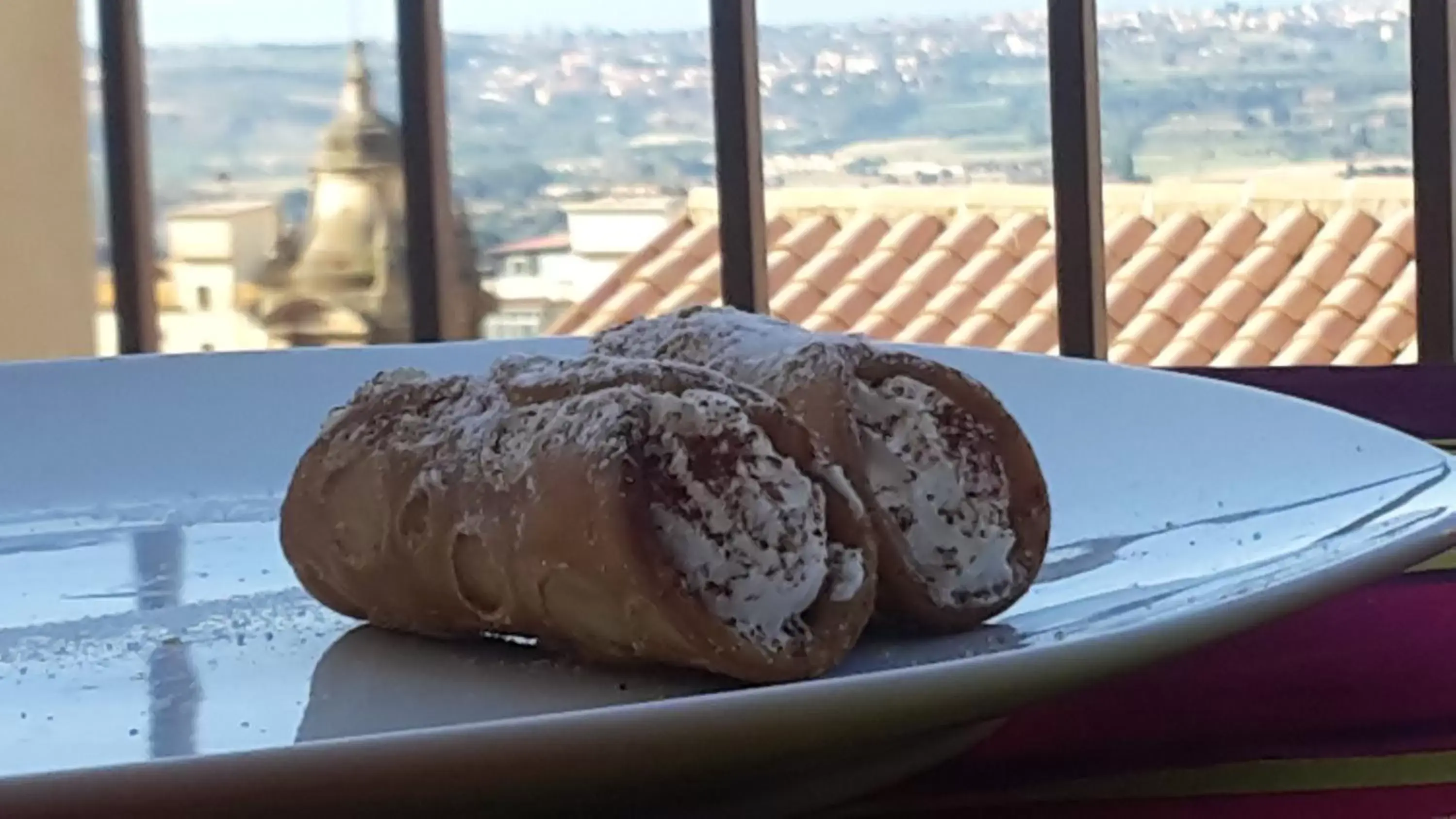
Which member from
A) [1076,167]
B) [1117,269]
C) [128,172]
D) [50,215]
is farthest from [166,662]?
[1117,269]

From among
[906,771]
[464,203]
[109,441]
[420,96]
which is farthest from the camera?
[464,203]

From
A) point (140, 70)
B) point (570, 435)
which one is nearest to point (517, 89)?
point (140, 70)

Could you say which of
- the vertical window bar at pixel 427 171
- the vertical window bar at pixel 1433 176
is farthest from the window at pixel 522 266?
the vertical window bar at pixel 1433 176

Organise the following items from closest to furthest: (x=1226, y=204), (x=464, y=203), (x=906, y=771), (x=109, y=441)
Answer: (x=906, y=771), (x=109, y=441), (x=464, y=203), (x=1226, y=204)

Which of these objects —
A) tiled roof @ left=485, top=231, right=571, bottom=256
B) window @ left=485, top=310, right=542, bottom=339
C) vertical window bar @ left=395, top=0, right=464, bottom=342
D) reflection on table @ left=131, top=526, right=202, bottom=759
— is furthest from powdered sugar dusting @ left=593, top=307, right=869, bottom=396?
tiled roof @ left=485, top=231, right=571, bottom=256

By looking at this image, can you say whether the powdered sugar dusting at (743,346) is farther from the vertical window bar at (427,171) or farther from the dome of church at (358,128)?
the dome of church at (358,128)

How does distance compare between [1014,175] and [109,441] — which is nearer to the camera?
[109,441]

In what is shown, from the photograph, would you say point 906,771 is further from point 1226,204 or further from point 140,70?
point 1226,204
